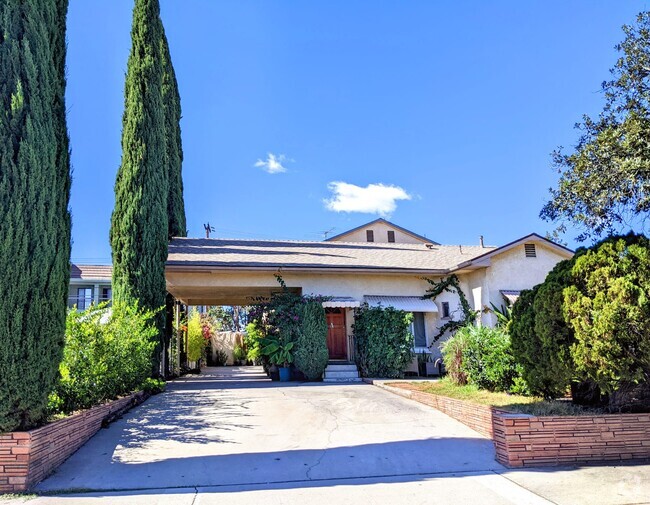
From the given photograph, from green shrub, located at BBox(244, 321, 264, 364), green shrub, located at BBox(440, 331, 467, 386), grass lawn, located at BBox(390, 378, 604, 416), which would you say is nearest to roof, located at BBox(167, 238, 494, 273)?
green shrub, located at BBox(244, 321, 264, 364)

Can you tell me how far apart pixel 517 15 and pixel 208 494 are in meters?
15.2

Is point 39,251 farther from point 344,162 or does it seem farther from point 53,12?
point 344,162

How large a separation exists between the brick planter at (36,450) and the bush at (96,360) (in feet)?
2.49

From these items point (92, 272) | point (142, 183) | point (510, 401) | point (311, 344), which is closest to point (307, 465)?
point (510, 401)

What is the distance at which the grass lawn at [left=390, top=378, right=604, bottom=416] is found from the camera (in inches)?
280

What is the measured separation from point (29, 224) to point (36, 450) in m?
2.78

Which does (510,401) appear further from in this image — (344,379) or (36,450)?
(344,379)

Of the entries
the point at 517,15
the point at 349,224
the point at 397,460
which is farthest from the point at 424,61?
the point at 349,224

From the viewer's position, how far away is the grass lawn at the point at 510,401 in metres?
7.10

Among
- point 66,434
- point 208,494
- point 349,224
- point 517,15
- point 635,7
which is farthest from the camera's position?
point 349,224

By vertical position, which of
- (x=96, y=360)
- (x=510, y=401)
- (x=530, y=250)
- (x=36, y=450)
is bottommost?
(x=510, y=401)

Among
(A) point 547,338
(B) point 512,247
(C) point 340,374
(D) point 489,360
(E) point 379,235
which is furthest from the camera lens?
(E) point 379,235

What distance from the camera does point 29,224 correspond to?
19.5 ft

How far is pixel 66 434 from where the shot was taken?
6.56m
